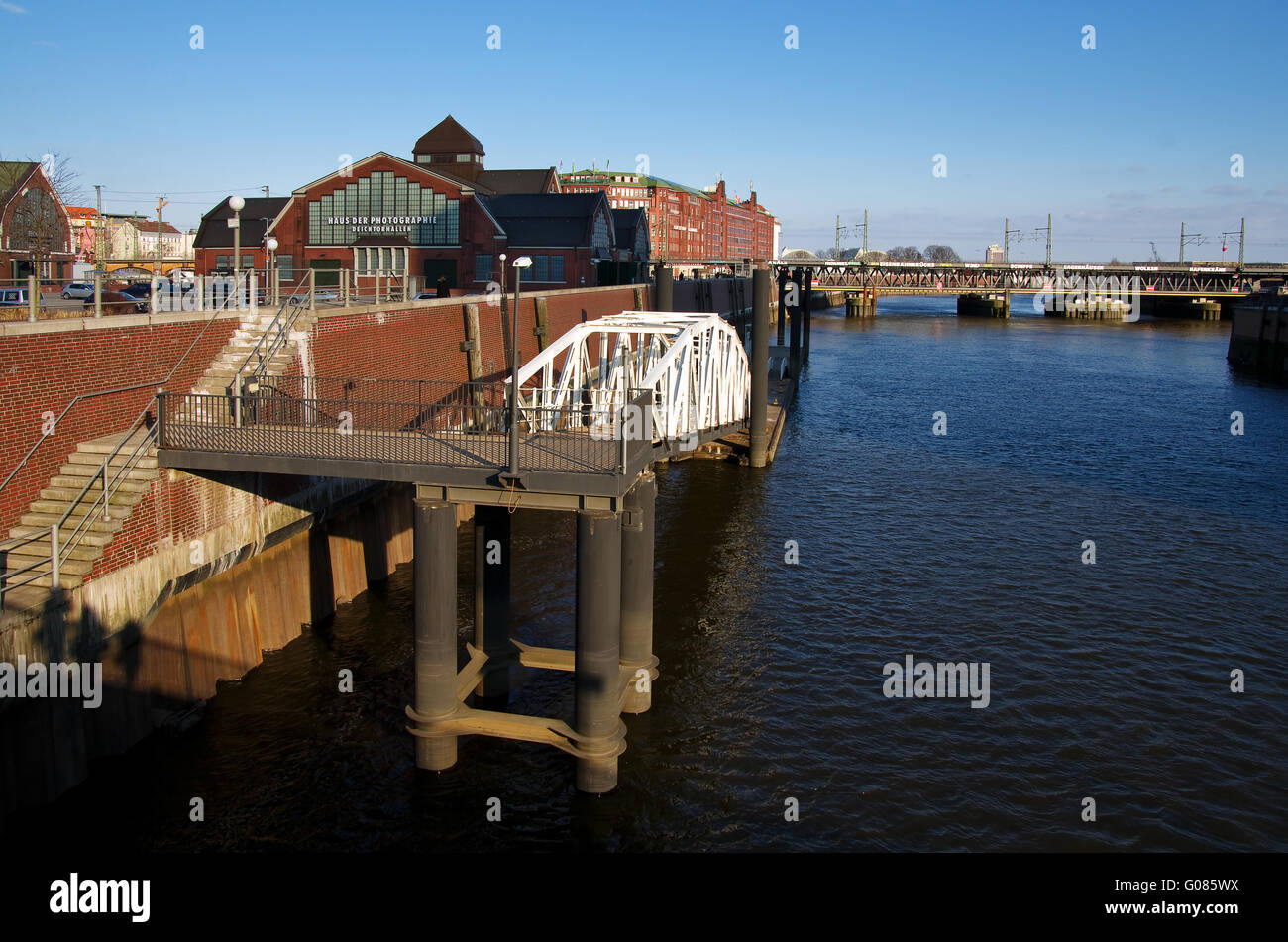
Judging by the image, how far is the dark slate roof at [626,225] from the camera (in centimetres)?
7231

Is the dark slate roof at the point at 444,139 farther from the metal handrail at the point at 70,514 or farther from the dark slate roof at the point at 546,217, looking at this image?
the metal handrail at the point at 70,514

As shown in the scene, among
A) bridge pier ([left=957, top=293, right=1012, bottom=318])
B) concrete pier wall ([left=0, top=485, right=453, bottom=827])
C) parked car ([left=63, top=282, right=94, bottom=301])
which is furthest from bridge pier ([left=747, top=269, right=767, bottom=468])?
bridge pier ([left=957, top=293, right=1012, bottom=318])

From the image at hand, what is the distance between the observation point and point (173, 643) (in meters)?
18.3

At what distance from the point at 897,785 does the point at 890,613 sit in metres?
8.01

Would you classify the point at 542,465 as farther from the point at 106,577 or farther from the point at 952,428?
the point at 952,428

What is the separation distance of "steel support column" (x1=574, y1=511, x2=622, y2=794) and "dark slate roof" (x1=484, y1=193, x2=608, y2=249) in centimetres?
4618

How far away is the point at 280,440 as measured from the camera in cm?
1781

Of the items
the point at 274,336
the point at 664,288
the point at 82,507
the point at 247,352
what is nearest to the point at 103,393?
the point at 82,507

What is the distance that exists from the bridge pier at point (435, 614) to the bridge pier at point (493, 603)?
2.43m

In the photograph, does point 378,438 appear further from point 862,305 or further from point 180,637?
point 862,305

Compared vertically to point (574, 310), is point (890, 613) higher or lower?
lower

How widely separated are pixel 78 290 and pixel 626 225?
41198 mm
